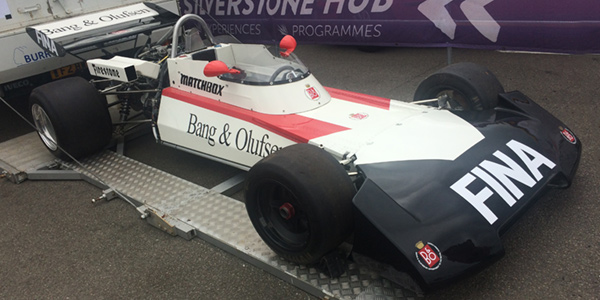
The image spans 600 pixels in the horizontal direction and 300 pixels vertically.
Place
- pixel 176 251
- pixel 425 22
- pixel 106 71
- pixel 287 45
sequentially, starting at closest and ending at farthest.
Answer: pixel 176 251
pixel 287 45
pixel 106 71
pixel 425 22

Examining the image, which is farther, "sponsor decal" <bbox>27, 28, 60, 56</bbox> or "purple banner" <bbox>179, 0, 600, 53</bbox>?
"purple banner" <bbox>179, 0, 600, 53</bbox>

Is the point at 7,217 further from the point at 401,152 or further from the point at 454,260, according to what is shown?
the point at 454,260

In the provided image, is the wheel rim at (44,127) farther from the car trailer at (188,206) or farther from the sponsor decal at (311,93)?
the sponsor decal at (311,93)

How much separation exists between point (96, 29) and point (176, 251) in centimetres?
290

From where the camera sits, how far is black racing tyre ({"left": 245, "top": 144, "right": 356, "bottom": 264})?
2838 mm

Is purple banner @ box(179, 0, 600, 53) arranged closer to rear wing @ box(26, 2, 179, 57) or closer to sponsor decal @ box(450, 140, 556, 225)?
rear wing @ box(26, 2, 179, 57)

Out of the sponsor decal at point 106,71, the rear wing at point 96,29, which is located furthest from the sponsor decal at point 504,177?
the rear wing at point 96,29

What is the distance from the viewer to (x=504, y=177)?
10.3 feet

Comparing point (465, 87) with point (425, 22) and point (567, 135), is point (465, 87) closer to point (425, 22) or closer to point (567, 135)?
point (567, 135)

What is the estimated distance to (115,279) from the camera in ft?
11.1

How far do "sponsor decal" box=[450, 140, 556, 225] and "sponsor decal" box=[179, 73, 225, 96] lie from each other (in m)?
2.23

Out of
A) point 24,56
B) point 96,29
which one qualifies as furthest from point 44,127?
point 96,29

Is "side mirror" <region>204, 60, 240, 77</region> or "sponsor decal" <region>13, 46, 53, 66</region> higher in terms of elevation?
"side mirror" <region>204, 60, 240, 77</region>

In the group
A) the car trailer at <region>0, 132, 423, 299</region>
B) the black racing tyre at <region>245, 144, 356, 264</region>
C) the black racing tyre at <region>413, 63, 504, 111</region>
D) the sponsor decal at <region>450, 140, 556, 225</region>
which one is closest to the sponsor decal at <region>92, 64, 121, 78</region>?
the car trailer at <region>0, 132, 423, 299</region>
